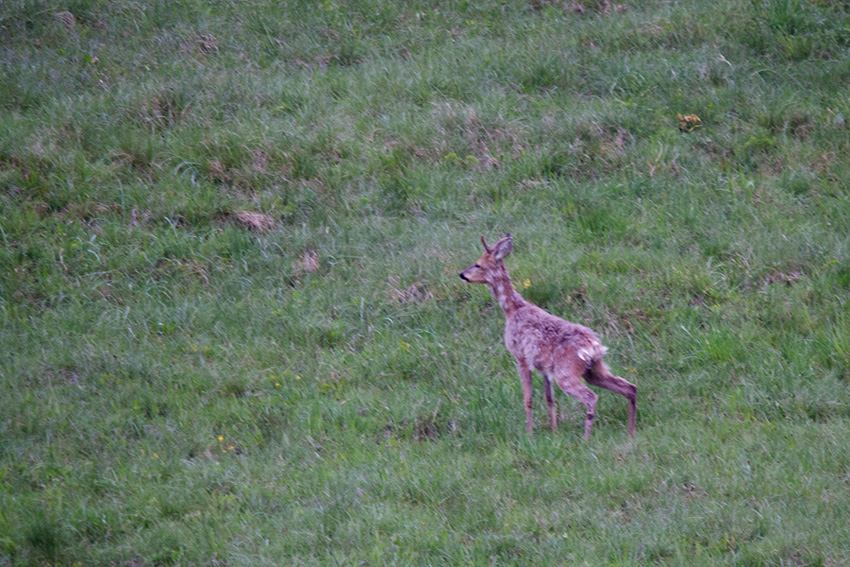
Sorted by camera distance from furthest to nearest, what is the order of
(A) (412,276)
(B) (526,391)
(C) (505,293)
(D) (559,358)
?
(A) (412,276) < (C) (505,293) < (B) (526,391) < (D) (559,358)

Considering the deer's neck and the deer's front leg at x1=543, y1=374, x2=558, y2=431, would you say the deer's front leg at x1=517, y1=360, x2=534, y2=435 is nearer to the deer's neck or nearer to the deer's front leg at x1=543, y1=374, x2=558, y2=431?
the deer's front leg at x1=543, y1=374, x2=558, y2=431

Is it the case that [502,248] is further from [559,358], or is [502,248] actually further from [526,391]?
[526,391]

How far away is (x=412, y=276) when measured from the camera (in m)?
9.16

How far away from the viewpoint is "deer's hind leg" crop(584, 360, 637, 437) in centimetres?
687

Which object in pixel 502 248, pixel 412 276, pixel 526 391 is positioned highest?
pixel 502 248

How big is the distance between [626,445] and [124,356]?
4712 millimetres

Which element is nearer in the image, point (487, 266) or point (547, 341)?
point (547, 341)

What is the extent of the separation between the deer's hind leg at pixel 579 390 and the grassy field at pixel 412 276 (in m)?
0.17

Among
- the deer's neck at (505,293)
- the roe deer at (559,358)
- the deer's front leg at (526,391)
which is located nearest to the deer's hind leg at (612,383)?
the roe deer at (559,358)

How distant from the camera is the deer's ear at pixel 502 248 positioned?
7695mm

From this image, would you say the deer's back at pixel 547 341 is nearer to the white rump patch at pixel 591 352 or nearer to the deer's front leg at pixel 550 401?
the white rump patch at pixel 591 352

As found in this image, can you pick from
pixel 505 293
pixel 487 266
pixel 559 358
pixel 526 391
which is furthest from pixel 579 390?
pixel 487 266

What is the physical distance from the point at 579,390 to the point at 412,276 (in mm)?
2830

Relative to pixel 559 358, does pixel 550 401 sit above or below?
Result: below
